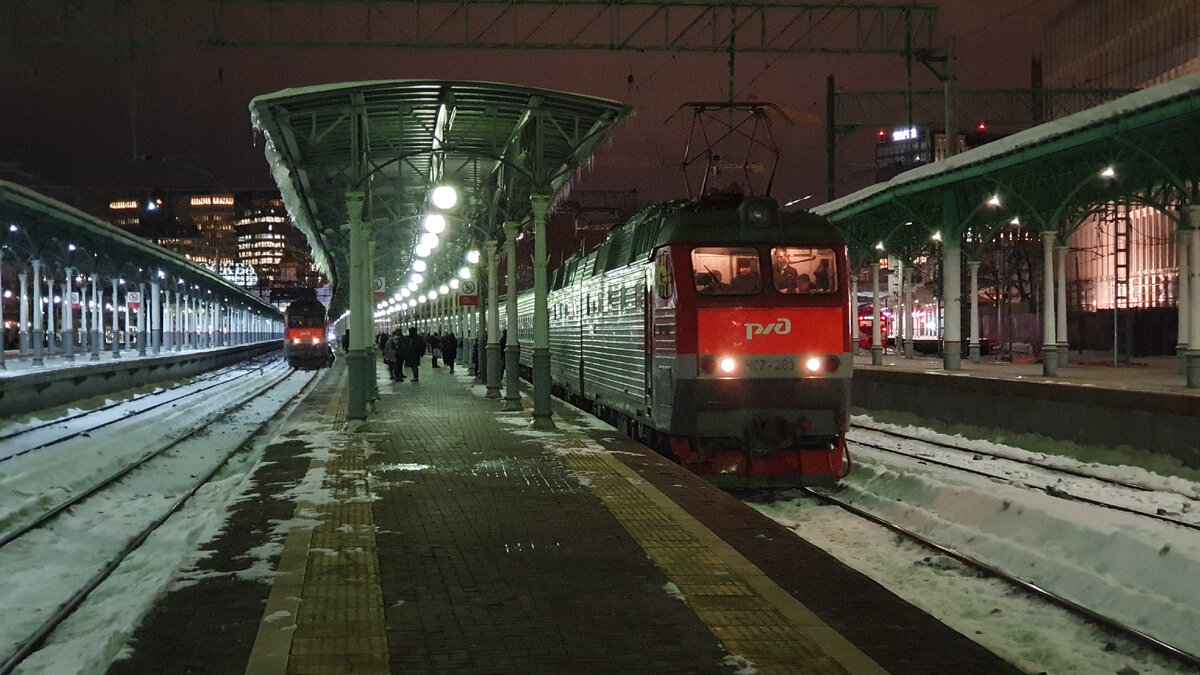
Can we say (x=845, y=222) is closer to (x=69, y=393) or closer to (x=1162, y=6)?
(x=69, y=393)

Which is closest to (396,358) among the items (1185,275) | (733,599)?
(1185,275)

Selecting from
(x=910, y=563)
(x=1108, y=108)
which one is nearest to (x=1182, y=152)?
(x=1108, y=108)

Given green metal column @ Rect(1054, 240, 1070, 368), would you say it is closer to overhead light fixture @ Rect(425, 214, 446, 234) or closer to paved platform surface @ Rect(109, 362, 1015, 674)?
overhead light fixture @ Rect(425, 214, 446, 234)

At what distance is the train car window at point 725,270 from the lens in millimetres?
13453

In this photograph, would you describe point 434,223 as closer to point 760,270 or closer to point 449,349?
point 760,270

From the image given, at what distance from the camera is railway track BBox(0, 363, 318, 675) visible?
26.9 ft

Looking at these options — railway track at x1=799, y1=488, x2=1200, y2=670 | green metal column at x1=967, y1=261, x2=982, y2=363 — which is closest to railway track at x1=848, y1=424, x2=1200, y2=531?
railway track at x1=799, y1=488, x2=1200, y2=670

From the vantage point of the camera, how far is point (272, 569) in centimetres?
806

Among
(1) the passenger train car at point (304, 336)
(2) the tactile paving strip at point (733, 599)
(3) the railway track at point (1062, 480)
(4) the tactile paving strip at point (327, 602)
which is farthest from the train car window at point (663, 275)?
(1) the passenger train car at point (304, 336)

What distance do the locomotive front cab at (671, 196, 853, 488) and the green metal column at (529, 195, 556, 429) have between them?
490 centimetres

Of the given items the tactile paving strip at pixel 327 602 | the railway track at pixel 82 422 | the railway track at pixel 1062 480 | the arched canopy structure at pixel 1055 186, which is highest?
the arched canopy structure at pixel 1055 186

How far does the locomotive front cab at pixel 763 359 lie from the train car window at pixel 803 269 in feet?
0.04

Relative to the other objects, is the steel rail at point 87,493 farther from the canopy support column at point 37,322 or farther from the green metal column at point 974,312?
the green metal column at point 974,312

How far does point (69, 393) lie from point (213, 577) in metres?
25.5
